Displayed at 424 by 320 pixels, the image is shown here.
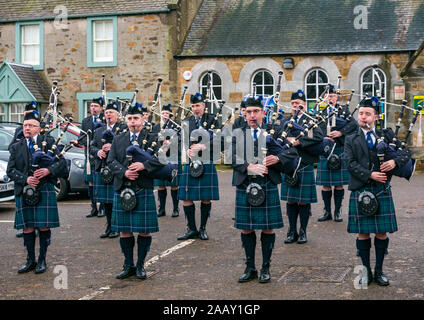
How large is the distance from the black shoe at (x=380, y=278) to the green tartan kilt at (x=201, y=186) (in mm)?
2954

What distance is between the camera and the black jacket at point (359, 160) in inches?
229

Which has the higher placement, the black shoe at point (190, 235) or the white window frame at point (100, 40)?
the white window frame at point (100, 40)

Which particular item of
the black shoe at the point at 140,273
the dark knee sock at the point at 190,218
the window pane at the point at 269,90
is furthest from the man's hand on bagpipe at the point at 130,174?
the window pane at the point at 269,90

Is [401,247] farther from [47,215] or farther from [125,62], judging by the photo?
[125,62]

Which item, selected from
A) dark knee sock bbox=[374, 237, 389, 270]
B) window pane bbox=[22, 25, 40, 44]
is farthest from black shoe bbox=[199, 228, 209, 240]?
window pane bbox=[22, 25, 40, 44]

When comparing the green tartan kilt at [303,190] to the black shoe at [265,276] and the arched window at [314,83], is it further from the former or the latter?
the arched window at [314,83]

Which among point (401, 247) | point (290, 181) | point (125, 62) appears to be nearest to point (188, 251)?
point (290, 181)

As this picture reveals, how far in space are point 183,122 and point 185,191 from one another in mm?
907

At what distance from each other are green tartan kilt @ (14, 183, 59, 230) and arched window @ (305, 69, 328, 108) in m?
13.8

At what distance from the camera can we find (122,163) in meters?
6.39

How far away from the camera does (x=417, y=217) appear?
962cm

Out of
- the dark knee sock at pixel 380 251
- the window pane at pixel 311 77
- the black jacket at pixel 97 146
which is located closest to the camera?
the dark knee sock at pixel 380 251

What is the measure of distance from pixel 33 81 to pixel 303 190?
1551cm

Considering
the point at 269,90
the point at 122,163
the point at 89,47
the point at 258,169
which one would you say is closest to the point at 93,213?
the point at 122,163
